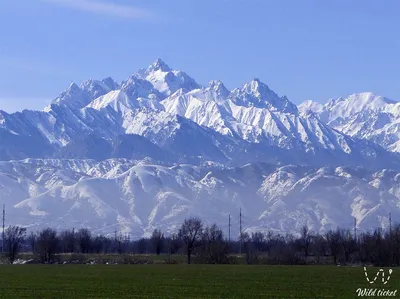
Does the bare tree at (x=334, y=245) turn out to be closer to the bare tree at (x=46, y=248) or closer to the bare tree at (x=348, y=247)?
the bare tree at (x=348, y=247)

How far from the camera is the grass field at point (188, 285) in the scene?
58219 millimetres

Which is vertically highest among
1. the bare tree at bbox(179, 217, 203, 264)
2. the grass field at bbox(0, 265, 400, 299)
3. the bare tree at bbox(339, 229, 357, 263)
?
the bare tree at bbox(179, 217, 203, 264)

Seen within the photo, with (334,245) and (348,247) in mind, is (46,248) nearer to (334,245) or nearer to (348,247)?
(334,245)

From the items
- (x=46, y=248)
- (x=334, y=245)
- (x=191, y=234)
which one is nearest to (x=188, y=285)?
(x=334, y=245)

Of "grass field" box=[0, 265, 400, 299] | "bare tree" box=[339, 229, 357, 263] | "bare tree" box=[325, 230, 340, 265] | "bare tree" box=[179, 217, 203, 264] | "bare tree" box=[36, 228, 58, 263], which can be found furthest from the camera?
"bare tree" box=[179, 217, 203, 264]

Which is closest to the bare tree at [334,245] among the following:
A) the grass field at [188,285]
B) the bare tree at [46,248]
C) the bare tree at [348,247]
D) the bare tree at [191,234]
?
the bare tree at [348,247]

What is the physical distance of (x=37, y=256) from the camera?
437ft

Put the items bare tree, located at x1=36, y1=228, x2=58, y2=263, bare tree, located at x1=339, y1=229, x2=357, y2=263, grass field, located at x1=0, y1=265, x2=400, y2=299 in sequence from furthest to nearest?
bare tree, located at x1=36, y1=228, x2=58, y2=263
bare tree, located at x1=339, y1=229, x2=357, y2=263
grass field, located at x1=0, y1=265, x2=400, y2=299

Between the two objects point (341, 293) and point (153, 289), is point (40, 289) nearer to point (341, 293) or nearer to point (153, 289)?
point (153, 289)

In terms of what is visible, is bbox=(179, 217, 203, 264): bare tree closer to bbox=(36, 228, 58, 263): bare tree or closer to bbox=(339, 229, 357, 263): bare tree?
bbox=(36, 228, 58, 263): bare tree

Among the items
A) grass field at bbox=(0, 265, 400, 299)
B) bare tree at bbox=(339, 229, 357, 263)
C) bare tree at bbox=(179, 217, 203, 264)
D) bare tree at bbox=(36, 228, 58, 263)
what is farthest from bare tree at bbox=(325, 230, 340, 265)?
grass field at bbox=(0, 265, 400, 299)

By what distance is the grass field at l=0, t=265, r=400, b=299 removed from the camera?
5822 cm

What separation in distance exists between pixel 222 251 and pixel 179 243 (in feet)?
152

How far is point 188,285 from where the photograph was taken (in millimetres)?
66438
